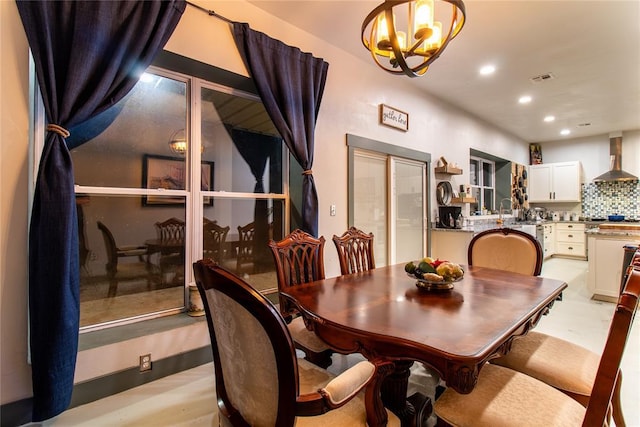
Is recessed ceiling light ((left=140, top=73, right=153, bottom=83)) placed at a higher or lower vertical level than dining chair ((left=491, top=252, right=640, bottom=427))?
higher

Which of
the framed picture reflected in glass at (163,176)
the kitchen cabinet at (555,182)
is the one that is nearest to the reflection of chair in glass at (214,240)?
the framed picture reflected in glass at (163,176)

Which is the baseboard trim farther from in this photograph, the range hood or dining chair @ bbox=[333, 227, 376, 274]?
the range hood

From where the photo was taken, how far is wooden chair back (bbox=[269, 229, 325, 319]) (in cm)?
201

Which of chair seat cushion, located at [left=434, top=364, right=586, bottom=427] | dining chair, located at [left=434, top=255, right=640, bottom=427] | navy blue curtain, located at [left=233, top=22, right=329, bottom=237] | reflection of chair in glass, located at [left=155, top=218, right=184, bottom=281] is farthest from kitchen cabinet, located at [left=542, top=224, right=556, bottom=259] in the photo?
reflection of chair in glass, located at [left=155, top=218, right=184, bottom=281]

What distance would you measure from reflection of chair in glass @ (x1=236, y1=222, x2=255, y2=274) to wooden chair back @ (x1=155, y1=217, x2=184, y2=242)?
59 cm

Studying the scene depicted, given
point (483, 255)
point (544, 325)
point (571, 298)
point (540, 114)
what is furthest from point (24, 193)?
point (540, 114)

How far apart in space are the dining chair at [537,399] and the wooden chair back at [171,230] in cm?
219

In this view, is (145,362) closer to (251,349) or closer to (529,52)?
(251,349)

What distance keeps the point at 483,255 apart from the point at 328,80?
234 cm

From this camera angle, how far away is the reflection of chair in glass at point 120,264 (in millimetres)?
2277

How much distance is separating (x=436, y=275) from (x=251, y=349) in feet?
3.89

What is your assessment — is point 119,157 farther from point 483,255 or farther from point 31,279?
point 483,255

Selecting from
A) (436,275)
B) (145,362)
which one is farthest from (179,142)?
(436,275)

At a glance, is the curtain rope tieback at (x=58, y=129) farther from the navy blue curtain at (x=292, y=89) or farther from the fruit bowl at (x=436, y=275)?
the fruit bowl at (x=436, y=275)
